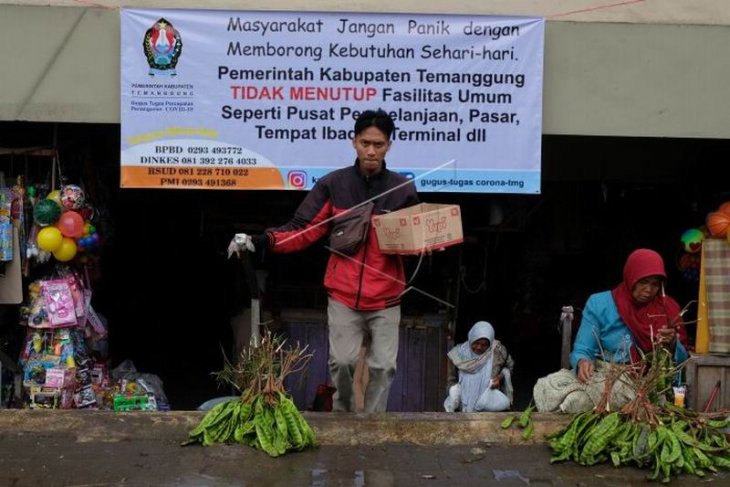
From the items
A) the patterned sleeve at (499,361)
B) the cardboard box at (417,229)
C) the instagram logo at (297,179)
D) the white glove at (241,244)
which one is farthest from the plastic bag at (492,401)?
the white glove at (241,244)

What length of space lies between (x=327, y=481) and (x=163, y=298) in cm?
477

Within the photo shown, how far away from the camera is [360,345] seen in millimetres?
5074

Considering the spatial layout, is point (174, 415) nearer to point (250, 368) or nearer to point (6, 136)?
point (250, 368)

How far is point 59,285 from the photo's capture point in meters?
5.97

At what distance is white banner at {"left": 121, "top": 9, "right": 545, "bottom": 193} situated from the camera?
561 centimetres

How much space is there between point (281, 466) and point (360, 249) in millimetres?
1260

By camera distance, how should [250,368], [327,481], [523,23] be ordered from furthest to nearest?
[523,23]
[250,368]
[327,481]

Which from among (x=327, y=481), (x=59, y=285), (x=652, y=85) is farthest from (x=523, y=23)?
(x=59, y=285)

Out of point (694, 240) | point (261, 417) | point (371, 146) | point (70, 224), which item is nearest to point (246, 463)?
point (261, 417)

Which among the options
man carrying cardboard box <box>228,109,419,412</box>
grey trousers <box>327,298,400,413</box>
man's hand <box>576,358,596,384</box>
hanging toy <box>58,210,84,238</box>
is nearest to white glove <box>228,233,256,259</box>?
man carrying cardboard box <box>228,109,419,412</box>

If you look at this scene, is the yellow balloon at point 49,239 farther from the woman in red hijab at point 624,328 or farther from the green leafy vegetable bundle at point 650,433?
the green leafy vegetable bundle at point 650,433

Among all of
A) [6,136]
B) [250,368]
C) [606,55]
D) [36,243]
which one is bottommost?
[250,368]

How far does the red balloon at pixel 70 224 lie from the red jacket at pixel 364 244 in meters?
1.62

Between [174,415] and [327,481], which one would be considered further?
[174,415]
